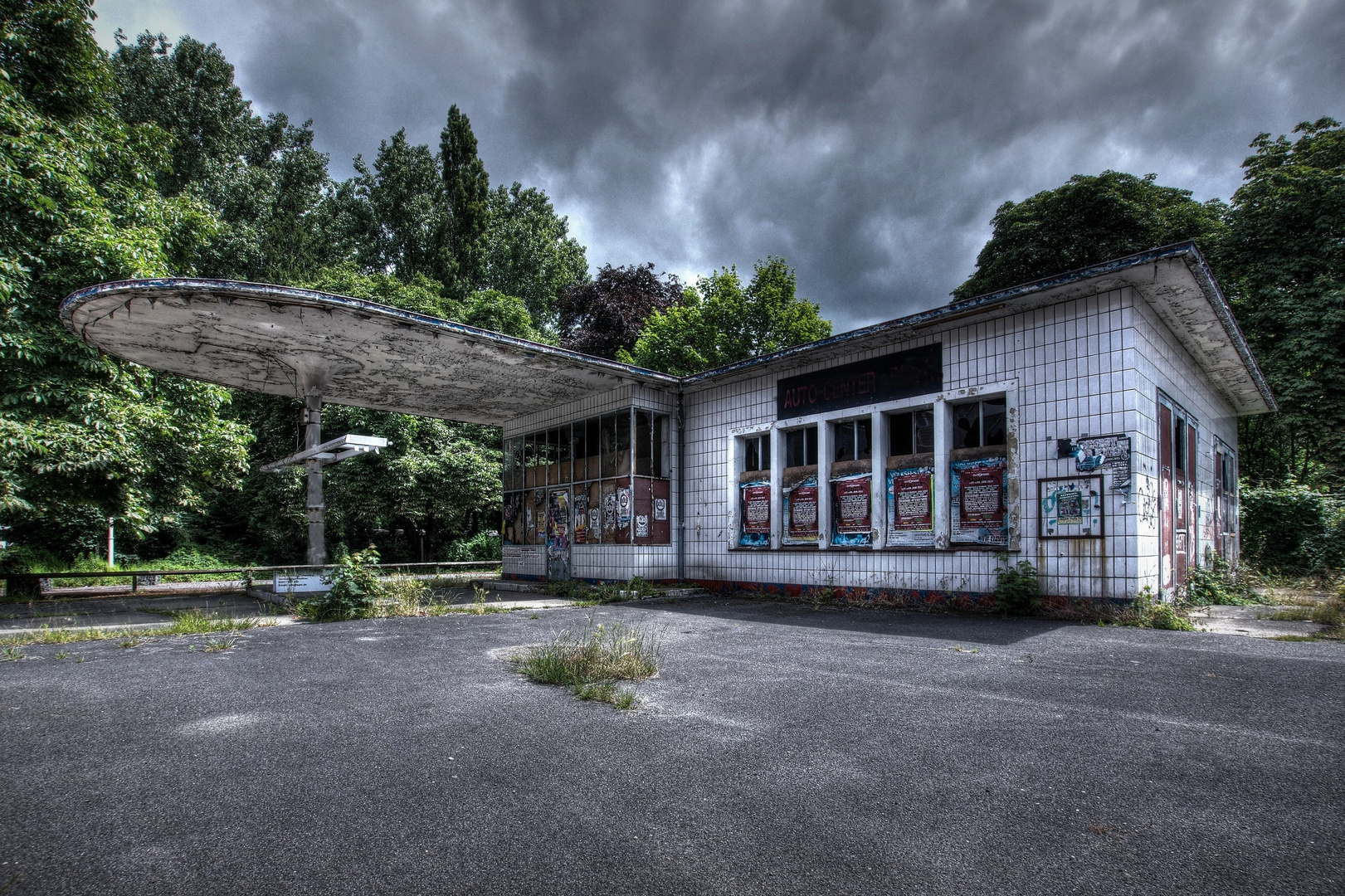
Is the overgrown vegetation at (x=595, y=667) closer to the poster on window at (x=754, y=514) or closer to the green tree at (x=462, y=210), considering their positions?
the poster on window at (x=754, y=514)

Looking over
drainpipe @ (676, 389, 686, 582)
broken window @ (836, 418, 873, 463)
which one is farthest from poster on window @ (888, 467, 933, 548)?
drainpipe @ (676, 389, 686, 582)

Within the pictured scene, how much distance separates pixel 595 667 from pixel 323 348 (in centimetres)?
847

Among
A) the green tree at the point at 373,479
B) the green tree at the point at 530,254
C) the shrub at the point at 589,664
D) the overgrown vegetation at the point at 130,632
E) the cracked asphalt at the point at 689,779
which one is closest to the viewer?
the cracked asphalt at the point at 689,779

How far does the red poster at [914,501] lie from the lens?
9891 mm

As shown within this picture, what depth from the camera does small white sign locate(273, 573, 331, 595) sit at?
10648 mm

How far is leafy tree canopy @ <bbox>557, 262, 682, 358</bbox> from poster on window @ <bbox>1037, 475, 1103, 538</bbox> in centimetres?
2094

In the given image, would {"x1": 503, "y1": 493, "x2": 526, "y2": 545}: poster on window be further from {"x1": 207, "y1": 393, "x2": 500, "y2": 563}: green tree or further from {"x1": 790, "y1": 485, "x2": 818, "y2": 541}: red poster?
{"x1": 790, "y1": 485, "x2": 818, "y2": 541}: red poster

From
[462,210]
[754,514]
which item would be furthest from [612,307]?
[754,514]

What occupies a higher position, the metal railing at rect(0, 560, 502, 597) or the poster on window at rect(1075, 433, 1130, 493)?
the poster on window at rect(1075, 433, 1130, 493)

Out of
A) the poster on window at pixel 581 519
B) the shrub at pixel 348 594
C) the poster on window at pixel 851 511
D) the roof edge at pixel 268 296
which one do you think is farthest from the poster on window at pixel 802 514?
the shrub at pixel 348 594

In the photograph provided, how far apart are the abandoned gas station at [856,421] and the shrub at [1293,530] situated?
5.30 feet

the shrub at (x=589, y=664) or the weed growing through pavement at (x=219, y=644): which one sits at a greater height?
the shrub at (x=589, y=664)

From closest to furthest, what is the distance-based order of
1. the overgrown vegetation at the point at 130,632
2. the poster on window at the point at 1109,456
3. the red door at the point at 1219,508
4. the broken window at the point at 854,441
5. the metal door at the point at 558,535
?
the overgrown vegetation at the point at 130,632
the poster on window at the point at 1109,456
the broken window at the point at 854,441
the red door at the point at 1219,508
the metal door at the point at 558,535

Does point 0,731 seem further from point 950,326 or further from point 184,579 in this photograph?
point 184,579
